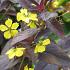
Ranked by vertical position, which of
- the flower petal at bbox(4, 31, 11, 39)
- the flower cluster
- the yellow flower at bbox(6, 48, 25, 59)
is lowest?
the yellow flower at bbox(6, 48, 25, 59)

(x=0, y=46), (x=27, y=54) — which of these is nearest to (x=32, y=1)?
(x=27, y=54)

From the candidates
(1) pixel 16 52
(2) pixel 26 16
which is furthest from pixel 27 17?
(1) pixel 16 52

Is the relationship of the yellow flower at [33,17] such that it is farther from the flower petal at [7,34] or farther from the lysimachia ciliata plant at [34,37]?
the flower petal at [7,34]

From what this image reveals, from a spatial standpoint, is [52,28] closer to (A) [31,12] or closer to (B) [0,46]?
(A) [31,12]

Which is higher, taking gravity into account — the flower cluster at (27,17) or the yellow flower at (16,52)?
the flower cluster at (27,17)

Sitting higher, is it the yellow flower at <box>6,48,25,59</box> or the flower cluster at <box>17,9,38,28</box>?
the flower cluster at <box>17,9,38,28</box>

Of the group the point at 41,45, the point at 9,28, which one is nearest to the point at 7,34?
the point at 9,28

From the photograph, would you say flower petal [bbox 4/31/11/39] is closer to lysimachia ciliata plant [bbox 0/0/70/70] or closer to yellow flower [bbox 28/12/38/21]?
lysimachia ciliata plant [bbox 0/0/70/70]

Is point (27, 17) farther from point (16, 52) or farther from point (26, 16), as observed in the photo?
point (16, 52)

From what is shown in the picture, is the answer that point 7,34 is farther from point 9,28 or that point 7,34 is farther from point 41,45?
point 41,45

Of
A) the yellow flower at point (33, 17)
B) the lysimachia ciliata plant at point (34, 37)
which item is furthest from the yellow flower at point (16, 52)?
the yellow flower at point (33, 17)

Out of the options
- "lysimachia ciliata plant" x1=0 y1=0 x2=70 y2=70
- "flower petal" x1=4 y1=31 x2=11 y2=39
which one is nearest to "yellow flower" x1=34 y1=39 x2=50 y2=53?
"lysimachia ciliata plant" x1=0 y1=0 x2=70 y2=70
